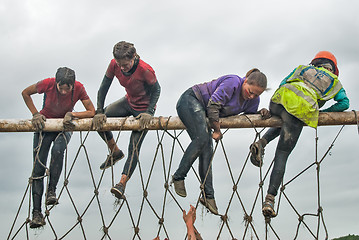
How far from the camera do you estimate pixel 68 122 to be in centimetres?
502

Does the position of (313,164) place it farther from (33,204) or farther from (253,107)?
(33,204)

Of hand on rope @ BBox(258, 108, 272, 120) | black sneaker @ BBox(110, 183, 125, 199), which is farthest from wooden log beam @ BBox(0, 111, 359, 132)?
black sneaker @ BBox(110, 183, 125, 199)

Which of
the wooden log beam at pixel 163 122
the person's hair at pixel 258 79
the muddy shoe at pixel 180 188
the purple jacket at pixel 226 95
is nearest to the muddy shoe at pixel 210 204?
the muddy shoe at pixel 180 188

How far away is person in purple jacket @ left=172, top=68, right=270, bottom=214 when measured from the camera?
4.55 metres

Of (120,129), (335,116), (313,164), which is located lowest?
(313,164)

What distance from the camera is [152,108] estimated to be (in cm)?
512

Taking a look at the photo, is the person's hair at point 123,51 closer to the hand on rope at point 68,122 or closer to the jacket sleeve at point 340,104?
the hand on rope at point 68,122

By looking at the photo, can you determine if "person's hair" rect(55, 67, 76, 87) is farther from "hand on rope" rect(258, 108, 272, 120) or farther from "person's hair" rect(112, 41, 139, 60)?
"hand on rope" rect(258, 108, 272, 120)

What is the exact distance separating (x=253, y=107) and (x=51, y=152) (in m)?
2.15

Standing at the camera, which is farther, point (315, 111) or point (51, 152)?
point (51, 152)

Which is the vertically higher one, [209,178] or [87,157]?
[87,157]

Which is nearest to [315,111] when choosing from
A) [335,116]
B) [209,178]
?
[335,116]

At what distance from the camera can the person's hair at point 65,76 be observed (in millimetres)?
5004

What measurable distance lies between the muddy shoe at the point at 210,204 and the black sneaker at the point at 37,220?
164 cm
